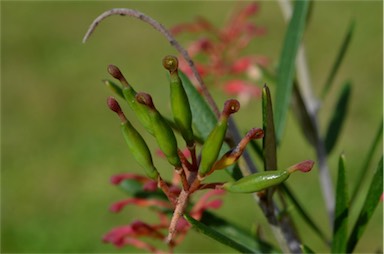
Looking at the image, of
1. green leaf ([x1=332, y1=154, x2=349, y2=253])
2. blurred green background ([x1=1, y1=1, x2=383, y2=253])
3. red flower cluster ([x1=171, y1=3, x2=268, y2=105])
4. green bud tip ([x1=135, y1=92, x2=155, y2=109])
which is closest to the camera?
green bud tip ([x1=135, y1=92, x2=155, y2=109])

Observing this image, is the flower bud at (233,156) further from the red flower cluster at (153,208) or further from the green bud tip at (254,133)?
the red flower cluster at (153,208)

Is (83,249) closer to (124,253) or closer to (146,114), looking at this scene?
(124,253)

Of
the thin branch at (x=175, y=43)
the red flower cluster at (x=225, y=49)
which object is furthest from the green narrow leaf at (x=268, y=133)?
the red flower cluster at (x=225, y=49)

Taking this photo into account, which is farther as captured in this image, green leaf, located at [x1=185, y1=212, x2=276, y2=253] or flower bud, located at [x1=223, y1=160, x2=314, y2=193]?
green leaf, located at [x1=185, y1=212, x2=276, y2=253]

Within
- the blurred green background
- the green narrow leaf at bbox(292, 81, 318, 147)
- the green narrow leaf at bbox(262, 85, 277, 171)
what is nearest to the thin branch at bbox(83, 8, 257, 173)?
the green narrow leaf at bbox(262, 85, 277, 171)

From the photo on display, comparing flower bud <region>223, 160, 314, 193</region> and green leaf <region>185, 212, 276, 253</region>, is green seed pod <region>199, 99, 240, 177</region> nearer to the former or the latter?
flower bud <region>223, 160, 314, 193</region>

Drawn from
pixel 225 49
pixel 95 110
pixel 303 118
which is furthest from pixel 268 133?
pixel 95 110
